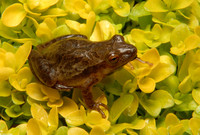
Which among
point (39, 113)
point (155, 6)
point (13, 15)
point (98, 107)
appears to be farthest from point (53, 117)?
point (155, 6)

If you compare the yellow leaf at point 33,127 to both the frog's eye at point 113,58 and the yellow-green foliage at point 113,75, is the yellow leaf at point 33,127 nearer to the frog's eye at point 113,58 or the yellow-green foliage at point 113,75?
the yellow-green foliage at point 113,75

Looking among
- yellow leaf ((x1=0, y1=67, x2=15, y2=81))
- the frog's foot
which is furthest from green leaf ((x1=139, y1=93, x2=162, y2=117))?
yellow leaf ((x1=0, y1=67, x2=15, y2=81))

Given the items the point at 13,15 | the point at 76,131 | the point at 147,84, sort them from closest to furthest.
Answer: the point at 76,131, the point at 147,84, the point at 13,15

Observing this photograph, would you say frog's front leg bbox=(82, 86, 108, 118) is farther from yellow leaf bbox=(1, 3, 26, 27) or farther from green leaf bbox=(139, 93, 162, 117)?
yellow leaf bbox=(1, 3, 26, 27)

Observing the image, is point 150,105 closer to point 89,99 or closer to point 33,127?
point 89,99

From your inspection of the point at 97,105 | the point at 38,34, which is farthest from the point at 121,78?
the point at 38,34

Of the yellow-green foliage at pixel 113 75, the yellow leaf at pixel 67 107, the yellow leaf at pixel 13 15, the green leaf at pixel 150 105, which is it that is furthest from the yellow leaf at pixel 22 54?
the green leaf at pixel 150 105
